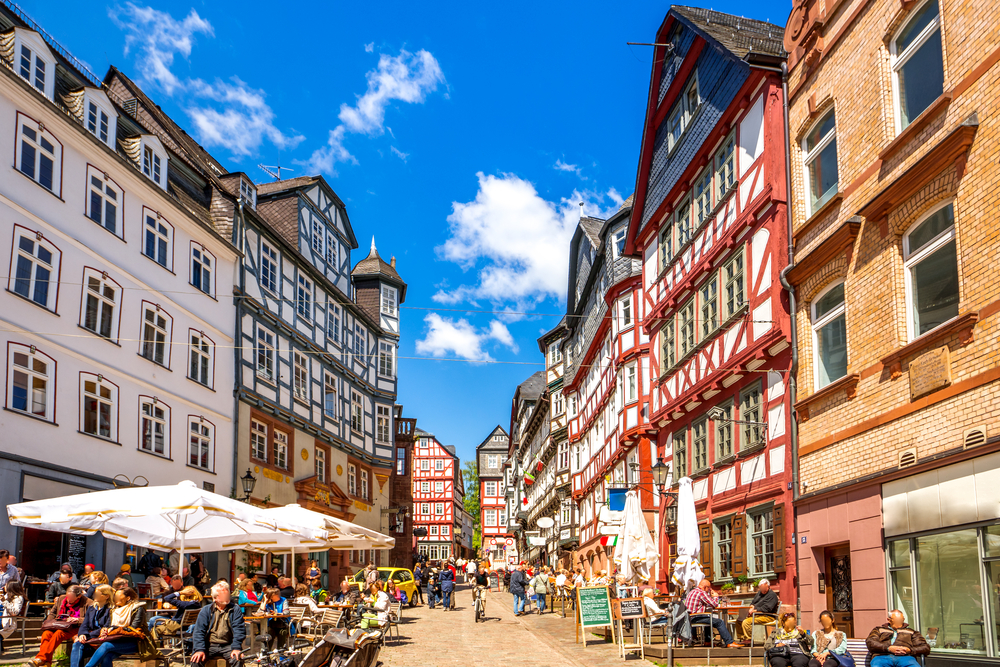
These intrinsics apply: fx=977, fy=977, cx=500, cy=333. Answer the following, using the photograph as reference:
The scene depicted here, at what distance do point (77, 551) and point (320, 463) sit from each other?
1634 cm

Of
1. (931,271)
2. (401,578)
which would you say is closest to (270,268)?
(401,578)

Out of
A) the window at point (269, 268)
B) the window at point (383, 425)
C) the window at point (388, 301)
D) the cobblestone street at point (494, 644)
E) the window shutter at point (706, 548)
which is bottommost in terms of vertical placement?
the cobblestone street at point (494, 644)

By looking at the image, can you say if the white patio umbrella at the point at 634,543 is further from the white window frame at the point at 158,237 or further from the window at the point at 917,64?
the white window frame at the point at 158,237

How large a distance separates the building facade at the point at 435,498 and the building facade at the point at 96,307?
243 ft

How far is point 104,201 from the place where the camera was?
23.4 m

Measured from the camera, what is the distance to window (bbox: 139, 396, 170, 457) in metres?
24.5

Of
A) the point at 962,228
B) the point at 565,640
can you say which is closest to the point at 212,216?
the point at 565,640

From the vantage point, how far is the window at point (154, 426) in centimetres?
2447

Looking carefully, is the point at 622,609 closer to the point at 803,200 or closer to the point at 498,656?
the point at 498,656

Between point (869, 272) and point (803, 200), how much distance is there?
3452 mm

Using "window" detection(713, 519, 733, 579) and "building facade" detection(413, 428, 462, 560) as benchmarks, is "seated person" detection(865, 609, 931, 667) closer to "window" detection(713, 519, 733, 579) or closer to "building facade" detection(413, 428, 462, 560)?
"window" detection(713, 519, 733, 579)

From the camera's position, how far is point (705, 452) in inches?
882

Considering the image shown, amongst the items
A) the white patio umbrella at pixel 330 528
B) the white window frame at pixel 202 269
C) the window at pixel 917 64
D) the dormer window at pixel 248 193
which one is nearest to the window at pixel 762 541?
the window at pixel 917 64

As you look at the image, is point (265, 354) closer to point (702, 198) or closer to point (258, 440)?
point (258, 440)
